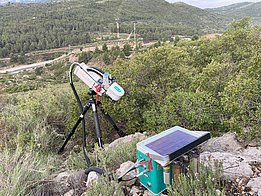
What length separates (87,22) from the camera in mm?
63156

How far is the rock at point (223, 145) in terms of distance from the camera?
2.96 meters

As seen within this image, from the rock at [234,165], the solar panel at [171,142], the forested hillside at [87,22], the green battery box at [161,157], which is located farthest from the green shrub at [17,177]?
the forested hillside at [87,22]

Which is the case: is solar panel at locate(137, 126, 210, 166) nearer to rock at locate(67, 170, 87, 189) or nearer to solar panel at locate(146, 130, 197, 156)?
solar panel at locate(146, 130, 197, 156)

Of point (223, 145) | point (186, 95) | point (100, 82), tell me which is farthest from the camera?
point (186, 95)

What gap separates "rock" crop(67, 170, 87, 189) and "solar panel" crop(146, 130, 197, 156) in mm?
810

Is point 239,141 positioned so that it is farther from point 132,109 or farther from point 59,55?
point 59,55

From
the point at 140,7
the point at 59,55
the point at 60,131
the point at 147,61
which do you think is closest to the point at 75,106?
the point at 60,131

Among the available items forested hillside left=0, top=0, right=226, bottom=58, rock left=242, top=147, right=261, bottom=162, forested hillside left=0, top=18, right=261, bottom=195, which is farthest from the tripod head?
forested hillside left=0, top=0, right=226, bottom=58

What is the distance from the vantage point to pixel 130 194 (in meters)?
2.20

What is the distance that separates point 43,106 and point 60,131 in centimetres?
59

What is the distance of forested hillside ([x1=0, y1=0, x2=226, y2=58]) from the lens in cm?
5303

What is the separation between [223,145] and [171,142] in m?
1.20

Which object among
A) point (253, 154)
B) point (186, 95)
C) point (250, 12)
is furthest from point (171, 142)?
point (250, 12)

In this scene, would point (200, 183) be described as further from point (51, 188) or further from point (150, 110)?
point (150, 110)
